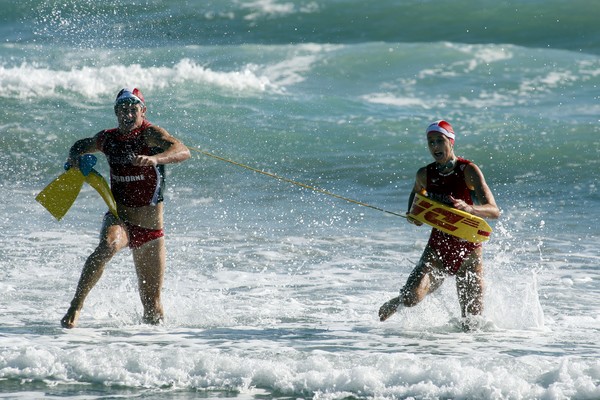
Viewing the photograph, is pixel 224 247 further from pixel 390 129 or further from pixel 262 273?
pixel 390 129

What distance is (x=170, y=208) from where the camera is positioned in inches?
514

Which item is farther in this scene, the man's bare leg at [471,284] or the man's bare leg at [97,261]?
the man's bare leg at [471,284]

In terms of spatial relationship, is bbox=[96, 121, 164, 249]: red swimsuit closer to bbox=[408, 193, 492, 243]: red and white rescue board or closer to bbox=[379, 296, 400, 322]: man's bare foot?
bbox=[379, 296, 400, 322]: man's bare foot

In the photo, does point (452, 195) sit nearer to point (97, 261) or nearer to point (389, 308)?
point (389, 308)

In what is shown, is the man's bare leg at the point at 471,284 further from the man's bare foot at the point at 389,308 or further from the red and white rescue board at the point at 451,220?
the man's bare foot at the point at 389,308

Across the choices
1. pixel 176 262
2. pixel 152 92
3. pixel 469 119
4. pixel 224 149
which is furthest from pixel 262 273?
pixel 152 92

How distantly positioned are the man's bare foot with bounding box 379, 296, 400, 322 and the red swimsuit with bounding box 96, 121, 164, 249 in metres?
1.77

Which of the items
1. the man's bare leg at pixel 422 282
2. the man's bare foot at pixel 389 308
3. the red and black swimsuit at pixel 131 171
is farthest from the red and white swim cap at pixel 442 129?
the red and black swimsuit at pixel 131 171

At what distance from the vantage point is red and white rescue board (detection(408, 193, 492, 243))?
713cm

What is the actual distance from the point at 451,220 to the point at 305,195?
6532 mm

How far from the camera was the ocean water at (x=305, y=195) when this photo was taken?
6.57m

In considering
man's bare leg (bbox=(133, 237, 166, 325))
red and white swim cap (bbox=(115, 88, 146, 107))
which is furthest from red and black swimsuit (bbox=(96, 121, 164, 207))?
man's bare leg (bbox=(133, 237, 166, 325))

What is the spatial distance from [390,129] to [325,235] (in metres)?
7.28

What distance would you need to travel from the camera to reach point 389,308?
7.52m
